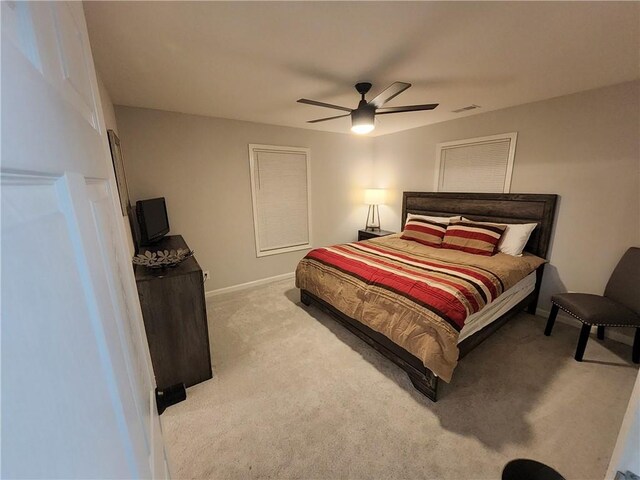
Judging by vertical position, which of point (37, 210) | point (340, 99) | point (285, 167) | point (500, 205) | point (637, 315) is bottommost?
point (637, 315)

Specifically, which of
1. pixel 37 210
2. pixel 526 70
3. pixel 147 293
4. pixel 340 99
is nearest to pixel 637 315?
pixel 526 70

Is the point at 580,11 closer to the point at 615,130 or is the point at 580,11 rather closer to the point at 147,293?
the point at 615,130

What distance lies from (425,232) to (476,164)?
3.56 feet

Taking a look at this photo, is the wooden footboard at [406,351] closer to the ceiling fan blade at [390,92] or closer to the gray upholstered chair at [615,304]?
the gray upholstered chair at [615,304]

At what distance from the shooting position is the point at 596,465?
4.60 ft

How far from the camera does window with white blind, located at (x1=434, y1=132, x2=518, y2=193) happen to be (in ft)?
10.1

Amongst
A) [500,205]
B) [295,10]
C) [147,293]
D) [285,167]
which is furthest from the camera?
[285,167]

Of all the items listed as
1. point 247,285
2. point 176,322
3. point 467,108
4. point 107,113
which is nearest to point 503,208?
point 467,108

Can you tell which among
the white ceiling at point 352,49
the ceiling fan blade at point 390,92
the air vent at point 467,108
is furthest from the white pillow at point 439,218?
the ceiling fan blade at point 390,92

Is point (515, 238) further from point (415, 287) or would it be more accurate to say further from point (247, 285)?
point (247, 285)

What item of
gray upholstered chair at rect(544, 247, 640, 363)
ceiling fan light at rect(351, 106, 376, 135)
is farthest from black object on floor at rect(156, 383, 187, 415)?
gray upholstered chair at rect(544, 247, 640, 363)

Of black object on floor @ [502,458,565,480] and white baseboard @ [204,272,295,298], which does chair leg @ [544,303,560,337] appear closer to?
black object on floor @ [502,458,565,480]

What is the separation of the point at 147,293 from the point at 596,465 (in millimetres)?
2808

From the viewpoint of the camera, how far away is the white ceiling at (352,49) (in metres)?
1.32
